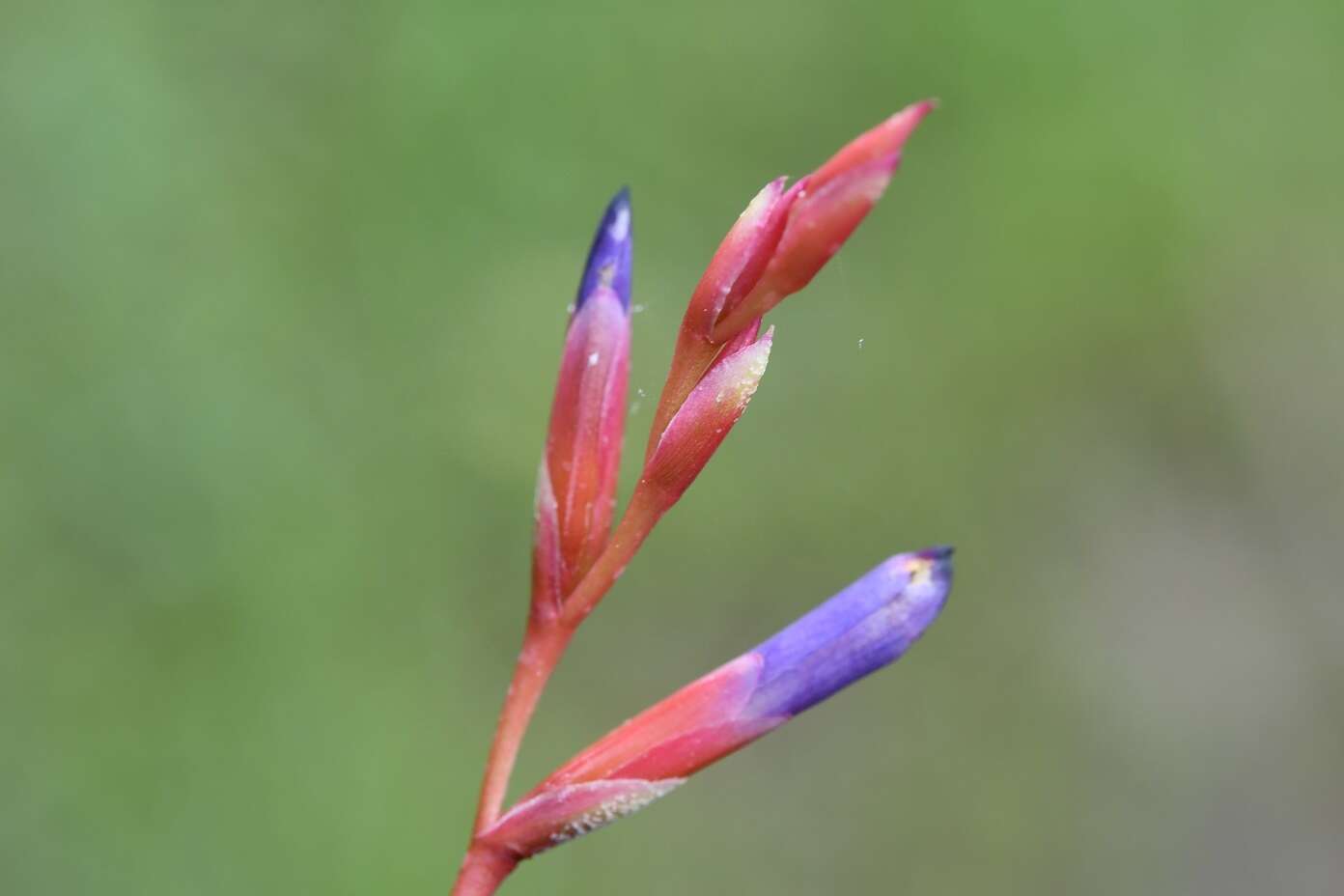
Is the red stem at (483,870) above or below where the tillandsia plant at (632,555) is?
below

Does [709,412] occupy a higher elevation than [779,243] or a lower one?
lower

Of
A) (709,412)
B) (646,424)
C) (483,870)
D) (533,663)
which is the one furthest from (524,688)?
(646,424)

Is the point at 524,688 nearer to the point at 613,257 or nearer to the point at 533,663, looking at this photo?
the point at 533,663

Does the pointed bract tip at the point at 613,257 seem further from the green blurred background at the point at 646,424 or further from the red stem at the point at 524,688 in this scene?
the green blurred background at the point at 646,424

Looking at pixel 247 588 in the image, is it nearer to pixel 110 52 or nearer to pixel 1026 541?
pixel 110 52

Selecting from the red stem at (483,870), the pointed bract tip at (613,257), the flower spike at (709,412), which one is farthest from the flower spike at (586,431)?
the red stem at (483,870)

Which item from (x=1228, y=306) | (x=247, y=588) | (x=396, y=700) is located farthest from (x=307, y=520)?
(x=1228, y=306)

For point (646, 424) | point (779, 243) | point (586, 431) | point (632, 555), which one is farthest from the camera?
point (646, 424)

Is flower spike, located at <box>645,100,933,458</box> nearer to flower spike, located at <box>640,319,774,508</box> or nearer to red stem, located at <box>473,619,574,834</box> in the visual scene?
flower spike, located at <box>640,319,774,508</box>
